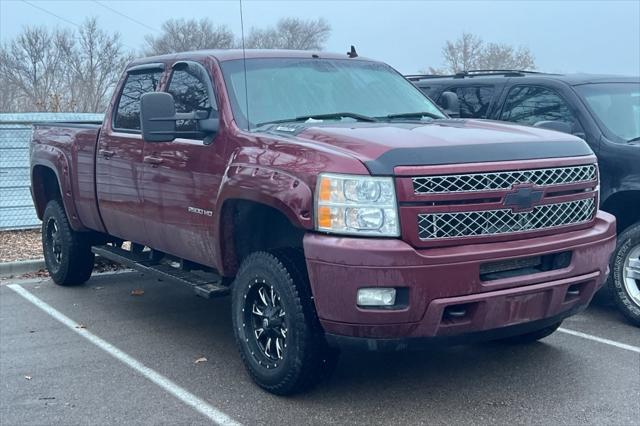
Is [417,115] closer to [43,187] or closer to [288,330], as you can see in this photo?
[288,330]

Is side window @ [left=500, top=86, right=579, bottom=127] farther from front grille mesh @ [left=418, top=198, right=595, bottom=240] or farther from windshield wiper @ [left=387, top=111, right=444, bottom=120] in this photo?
front grille mesh @ [left=418, top=198, right=595, bottom=240]

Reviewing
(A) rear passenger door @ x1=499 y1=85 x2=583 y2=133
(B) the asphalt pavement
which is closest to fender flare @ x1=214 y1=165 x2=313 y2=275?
(B) the asphalt pavement

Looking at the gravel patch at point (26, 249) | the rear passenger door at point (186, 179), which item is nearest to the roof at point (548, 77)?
the rear passenger door at point (186, 179)

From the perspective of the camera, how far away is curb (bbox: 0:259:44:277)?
910 cm

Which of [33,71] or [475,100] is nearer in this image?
[475,100]

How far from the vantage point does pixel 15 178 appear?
1107 cm

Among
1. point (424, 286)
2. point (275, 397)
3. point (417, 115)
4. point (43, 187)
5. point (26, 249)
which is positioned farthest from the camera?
point (26, 249)

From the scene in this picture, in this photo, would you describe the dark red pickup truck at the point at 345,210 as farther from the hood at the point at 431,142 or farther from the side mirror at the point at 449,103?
the side mirror at the point at 449,103

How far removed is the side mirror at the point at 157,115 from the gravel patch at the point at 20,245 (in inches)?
183

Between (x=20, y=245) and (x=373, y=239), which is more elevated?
(x=373, y=239)

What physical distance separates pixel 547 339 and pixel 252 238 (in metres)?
2.40

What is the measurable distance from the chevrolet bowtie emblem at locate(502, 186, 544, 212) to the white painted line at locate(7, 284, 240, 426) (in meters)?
1.91

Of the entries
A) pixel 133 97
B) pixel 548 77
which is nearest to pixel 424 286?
pixel 133 97

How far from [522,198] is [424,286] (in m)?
0.78
